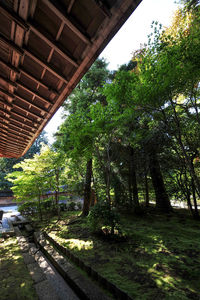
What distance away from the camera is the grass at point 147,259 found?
2886 mm

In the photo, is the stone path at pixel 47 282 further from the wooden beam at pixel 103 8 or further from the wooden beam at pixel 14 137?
the wooden beam at pixel 103 8

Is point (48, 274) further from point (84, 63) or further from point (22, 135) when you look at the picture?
point (84, 63)

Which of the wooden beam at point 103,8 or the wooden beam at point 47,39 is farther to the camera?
the wooden beam at point 47,39

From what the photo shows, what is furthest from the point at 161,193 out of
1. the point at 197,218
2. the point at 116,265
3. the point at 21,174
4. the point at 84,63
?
the point at 84,63

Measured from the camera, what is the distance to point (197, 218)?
357 inches

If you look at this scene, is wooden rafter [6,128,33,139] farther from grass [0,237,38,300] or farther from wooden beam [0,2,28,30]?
grass [0,237,38,300]

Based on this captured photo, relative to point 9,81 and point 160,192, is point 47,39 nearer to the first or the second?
point 9,81

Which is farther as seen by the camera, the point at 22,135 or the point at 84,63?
the point at 22,135

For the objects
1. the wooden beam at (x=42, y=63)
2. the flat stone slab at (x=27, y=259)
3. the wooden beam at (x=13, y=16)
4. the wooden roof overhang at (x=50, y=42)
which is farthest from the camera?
the flat stone slab at (x=27, y=259)

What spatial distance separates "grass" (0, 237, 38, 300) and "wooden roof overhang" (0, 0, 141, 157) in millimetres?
4047

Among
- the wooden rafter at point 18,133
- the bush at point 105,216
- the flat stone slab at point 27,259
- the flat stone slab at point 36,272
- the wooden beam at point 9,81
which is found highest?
the wooden beam at point 9,81

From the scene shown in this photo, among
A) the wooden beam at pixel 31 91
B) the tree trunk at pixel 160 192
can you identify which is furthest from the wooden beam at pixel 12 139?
the tree trunk at pixel 160 192

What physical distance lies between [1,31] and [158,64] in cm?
518

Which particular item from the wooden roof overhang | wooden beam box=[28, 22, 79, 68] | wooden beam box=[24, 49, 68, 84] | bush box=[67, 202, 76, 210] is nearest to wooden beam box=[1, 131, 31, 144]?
the wooden roof overhang
